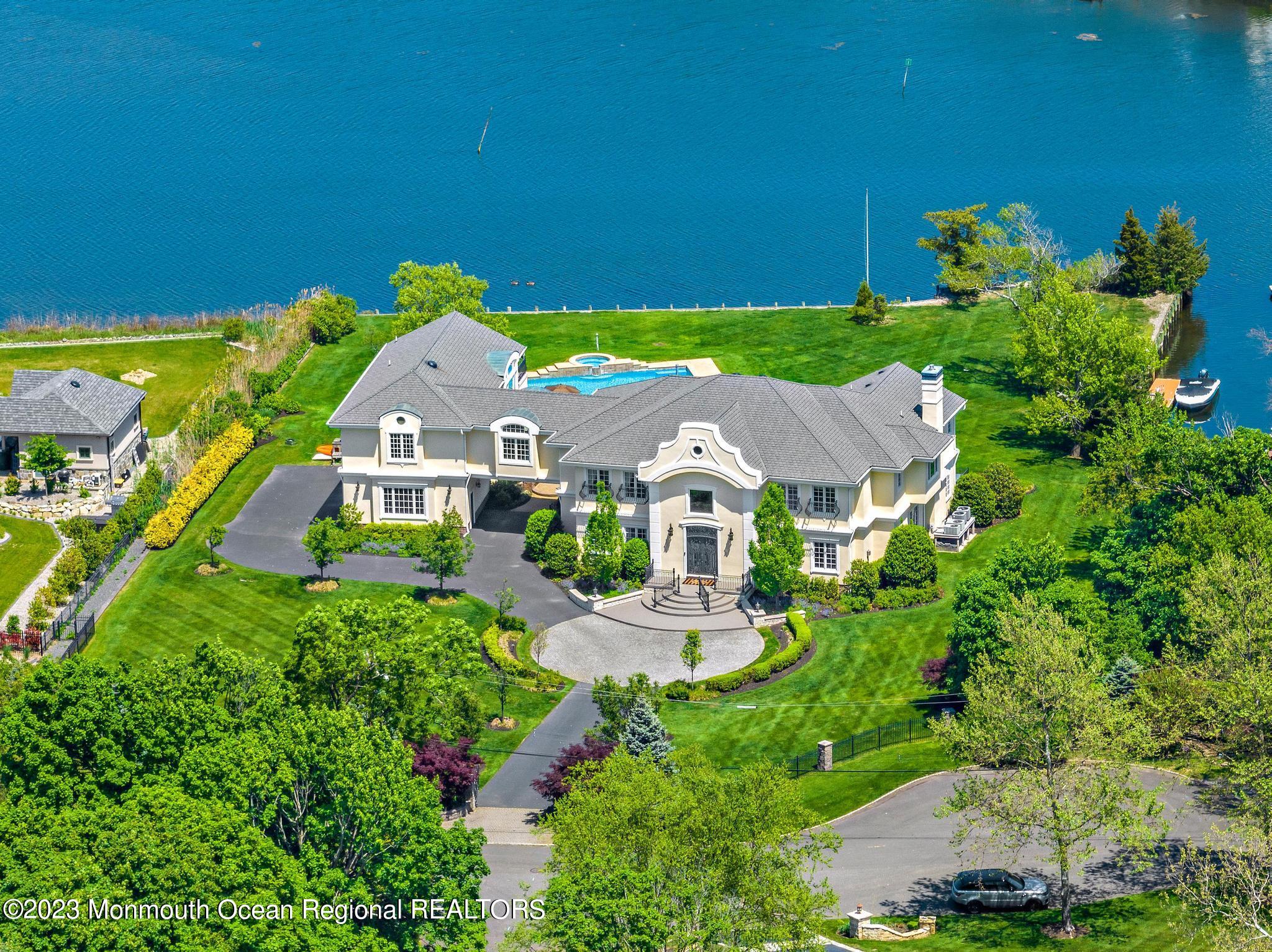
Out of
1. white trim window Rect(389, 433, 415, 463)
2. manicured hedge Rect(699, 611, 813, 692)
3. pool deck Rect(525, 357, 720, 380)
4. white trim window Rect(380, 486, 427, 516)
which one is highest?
pool deck Rect(525, 357, 720, 380)

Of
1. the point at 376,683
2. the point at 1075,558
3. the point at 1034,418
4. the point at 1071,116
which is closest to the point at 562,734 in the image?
the point at 376,683

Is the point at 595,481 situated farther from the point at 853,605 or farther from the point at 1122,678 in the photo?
the point at 1122,678

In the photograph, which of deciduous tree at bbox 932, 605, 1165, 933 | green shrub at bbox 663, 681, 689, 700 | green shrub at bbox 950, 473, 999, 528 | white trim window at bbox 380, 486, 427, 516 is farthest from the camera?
white trim window at bbox 380, 486, 427, 516

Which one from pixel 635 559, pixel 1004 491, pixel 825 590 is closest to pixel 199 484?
pixel 635 559

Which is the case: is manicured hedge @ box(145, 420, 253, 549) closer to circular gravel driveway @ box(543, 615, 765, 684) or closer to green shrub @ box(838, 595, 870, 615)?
circular gravel driveway @ box(543, 615, 765, 684)

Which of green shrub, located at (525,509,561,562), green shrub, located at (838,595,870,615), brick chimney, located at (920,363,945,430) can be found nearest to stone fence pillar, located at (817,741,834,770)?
green shrub, located at (838,595,870,615)

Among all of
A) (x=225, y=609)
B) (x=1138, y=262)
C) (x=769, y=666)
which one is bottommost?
(x=769, y=666)

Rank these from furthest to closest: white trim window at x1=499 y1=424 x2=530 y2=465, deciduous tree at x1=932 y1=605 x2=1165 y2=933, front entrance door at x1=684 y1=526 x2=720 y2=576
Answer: white trim window at x1=499 y1=424 x2=530 y2=465 → front entrance door at x1=684 y1=526 x2=720 y2=576 → deciduous tree at x1=932 y1=605 x2=1165 y2=933
